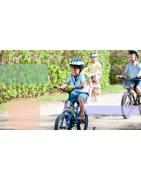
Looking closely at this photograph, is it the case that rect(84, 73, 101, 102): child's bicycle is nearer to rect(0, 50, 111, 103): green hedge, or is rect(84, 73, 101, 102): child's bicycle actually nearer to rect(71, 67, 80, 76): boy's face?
rect(0, 50, 111, 103): green hedge

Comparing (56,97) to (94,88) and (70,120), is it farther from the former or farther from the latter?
(70,120)

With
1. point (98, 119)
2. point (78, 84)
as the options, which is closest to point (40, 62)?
point (78, 84)

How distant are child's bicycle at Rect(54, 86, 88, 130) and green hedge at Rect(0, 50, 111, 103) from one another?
1315mm

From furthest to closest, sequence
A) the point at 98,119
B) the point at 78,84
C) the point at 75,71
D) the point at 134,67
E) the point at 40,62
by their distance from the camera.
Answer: the point at 40,62, the point at 134,67, the point at 98,119, the point at 75,71, the point at 78,84

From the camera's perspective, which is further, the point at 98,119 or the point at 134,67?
the point at 134,67

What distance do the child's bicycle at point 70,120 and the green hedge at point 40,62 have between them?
1.32 m

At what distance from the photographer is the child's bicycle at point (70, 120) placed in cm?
437

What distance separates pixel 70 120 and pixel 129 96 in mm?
1923

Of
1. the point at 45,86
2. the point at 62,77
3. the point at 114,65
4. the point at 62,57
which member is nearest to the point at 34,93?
the point at 45,86

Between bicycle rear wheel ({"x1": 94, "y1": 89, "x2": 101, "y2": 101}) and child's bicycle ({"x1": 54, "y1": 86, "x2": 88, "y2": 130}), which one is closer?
child's bicycle ({"x1": 54, "y1": 86, "x2": 88, "y2": 130})

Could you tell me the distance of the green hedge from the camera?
233 inches

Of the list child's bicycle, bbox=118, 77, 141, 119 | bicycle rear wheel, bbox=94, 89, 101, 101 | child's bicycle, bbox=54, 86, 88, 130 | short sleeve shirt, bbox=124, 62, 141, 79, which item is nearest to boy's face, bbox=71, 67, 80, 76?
child's bicycle, bbox=54, 86, 88, 130

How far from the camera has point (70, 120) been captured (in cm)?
469

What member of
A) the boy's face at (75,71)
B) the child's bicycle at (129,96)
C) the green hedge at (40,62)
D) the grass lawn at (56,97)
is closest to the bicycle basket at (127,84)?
the child's bicycle at (129,96)
